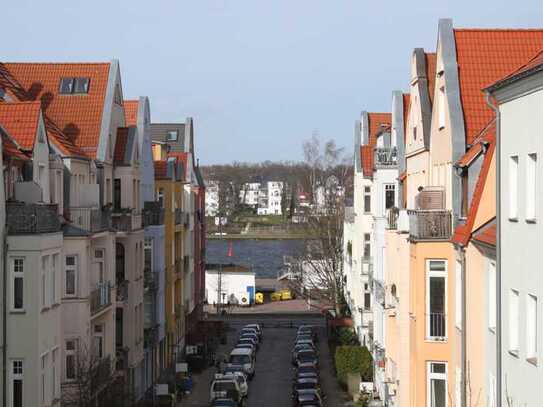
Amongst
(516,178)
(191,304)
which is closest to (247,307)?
(191,304)

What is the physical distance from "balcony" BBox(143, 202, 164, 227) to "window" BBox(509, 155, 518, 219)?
91.0ft

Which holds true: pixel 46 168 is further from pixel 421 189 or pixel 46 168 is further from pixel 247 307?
pixel 247 307

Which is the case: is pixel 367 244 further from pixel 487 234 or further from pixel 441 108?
pixel 487 234

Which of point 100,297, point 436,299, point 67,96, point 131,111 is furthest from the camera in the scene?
point 131,111

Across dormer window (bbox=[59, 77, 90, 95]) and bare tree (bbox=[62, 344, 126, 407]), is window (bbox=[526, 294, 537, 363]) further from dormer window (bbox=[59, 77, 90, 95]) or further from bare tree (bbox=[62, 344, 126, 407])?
dormer window (bbox=[59, 77, 90, 95])

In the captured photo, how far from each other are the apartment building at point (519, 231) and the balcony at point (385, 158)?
27.3 m

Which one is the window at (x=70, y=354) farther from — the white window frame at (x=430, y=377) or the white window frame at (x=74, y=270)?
the white window frame at (x=430, y=377)

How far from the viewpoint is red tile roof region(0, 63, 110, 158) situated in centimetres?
3700

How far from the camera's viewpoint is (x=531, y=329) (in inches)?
664

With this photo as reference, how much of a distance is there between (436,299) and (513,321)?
8.74 meters

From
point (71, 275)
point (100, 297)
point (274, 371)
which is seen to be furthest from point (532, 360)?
point (274, 371)

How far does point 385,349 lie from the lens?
39.9m

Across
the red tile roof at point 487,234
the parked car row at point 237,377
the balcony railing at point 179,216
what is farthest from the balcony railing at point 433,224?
the balcony railing at point 179,216

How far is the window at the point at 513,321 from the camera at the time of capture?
1784cm
